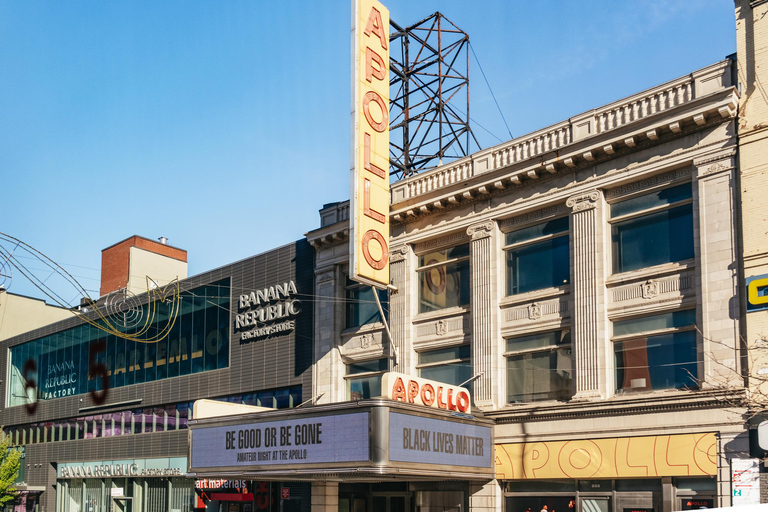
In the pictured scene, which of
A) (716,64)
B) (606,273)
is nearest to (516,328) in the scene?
(606,273)

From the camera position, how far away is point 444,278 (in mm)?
29438

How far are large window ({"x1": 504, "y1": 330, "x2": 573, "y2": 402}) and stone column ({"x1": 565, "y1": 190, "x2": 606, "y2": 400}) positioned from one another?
2.10 ft

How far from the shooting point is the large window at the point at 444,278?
28844 millimetres

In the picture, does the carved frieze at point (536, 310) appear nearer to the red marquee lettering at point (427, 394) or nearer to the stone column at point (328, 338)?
the red marquee lettering at point (427, 394)

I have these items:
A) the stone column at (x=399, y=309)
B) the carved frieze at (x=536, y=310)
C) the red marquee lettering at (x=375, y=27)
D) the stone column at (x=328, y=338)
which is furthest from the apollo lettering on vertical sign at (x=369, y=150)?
the stone column at (x=328, y=338)

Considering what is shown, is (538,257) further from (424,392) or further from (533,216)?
(424,392)

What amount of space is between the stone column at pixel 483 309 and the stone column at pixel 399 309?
9.49 ft

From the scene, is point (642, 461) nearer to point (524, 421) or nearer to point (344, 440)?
point (524, 421)

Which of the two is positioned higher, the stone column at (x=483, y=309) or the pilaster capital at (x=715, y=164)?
the pilaster capital at (x=715, y=164)

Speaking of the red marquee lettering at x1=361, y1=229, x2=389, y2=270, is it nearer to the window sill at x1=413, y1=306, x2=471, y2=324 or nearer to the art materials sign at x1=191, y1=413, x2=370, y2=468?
the window sill at x1=413, y1=306, x2=471, y2=324

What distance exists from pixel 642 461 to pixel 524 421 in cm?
398

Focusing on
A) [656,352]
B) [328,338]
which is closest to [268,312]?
[328,338]

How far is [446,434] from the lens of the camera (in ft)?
78.3

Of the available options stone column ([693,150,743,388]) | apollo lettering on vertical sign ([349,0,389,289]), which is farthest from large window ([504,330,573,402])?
apollo lettering on vertical sign ([349,0,389,289])
